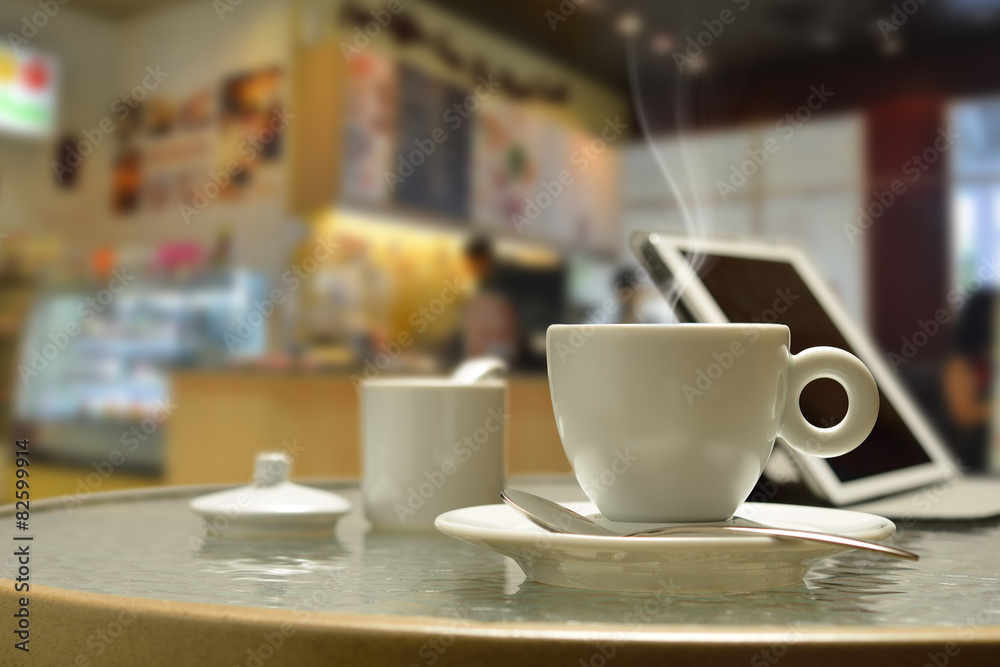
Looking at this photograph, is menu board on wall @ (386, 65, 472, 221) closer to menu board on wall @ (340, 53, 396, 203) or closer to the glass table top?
menu board on wall @ (340, 53, 396, 203)

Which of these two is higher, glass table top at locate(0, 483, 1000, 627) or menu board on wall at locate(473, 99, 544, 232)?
menu board on wall at locate(473, 99, 544, 232)

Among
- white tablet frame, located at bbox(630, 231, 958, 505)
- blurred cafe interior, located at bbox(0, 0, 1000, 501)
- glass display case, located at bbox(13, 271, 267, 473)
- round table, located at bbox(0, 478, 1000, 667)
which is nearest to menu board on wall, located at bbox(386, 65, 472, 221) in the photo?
blurred cafe interior, located at bbox(0, 0, 1000, 501)

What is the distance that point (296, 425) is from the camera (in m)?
2.89

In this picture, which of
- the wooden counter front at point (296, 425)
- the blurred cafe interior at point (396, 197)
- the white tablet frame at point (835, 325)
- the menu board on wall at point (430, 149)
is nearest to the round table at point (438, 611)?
the white tablet frame at point (835, 325)

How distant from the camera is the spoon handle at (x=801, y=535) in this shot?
0.37 metres

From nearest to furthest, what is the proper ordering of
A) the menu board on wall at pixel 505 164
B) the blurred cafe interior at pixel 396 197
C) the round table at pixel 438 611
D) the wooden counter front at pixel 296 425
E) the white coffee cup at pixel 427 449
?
the round table at pixel 438 611 → the white coffee cup at pixel 427 449 → the wooden counter front at pixel 296 425 → the blurred cafe interior at pixel 396 197 → the menu board on wall at pixel 505 164

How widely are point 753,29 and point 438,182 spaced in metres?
2.15

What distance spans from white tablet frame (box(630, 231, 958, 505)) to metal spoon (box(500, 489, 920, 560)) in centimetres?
21

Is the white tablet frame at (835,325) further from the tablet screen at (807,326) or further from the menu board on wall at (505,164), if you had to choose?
the menu board on wall at (505,164)

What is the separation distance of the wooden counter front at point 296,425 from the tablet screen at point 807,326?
6.32 feet

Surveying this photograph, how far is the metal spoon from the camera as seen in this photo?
1.28ft

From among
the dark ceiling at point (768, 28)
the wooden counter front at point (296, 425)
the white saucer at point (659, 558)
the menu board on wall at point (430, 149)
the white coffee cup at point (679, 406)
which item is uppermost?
the dark ceiling at point (768, 28)

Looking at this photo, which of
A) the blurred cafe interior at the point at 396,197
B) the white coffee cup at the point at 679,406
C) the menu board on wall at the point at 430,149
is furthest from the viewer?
the menu board on wall at the point at 430,149

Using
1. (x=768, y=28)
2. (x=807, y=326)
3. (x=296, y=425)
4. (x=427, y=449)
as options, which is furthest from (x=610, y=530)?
(x=768, y=28)
